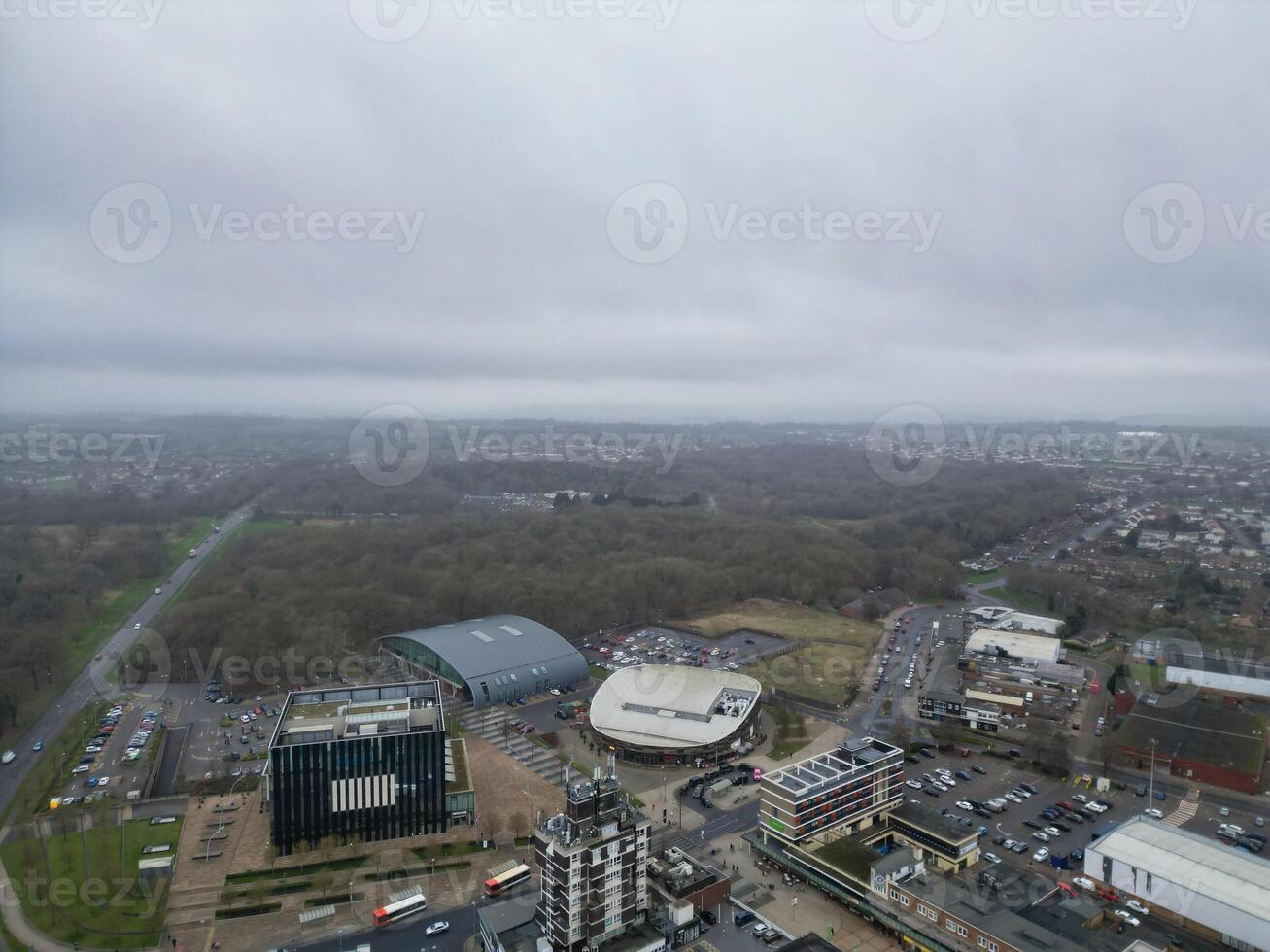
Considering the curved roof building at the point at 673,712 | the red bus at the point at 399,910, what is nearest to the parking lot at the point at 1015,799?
the curved roof building at the point at 673,712

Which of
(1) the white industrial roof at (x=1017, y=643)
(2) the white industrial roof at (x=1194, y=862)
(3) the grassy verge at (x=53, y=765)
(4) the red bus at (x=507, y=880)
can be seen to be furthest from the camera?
(1) the white industrial roof at (x=1017, y=643)

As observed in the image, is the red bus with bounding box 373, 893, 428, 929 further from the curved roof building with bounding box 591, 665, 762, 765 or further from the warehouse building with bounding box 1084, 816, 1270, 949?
the warehouse building with bounding box 1084, 816, 1270, 949

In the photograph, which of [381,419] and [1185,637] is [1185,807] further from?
A: [381,419]

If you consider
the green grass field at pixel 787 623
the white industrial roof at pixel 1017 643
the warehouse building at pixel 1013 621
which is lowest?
the green grass field at pixel 787 623

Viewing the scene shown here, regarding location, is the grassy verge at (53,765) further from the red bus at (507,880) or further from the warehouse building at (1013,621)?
the warehouse building at (1013,621)

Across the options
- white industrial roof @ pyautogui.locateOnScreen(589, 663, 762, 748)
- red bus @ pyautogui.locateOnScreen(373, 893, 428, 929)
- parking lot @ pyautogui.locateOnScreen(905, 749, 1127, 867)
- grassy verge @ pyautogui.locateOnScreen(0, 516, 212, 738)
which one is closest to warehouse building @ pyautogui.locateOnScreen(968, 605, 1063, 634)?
parking lot @ pyautogui.locateOnScreen(905, 749, 1127, 867)
